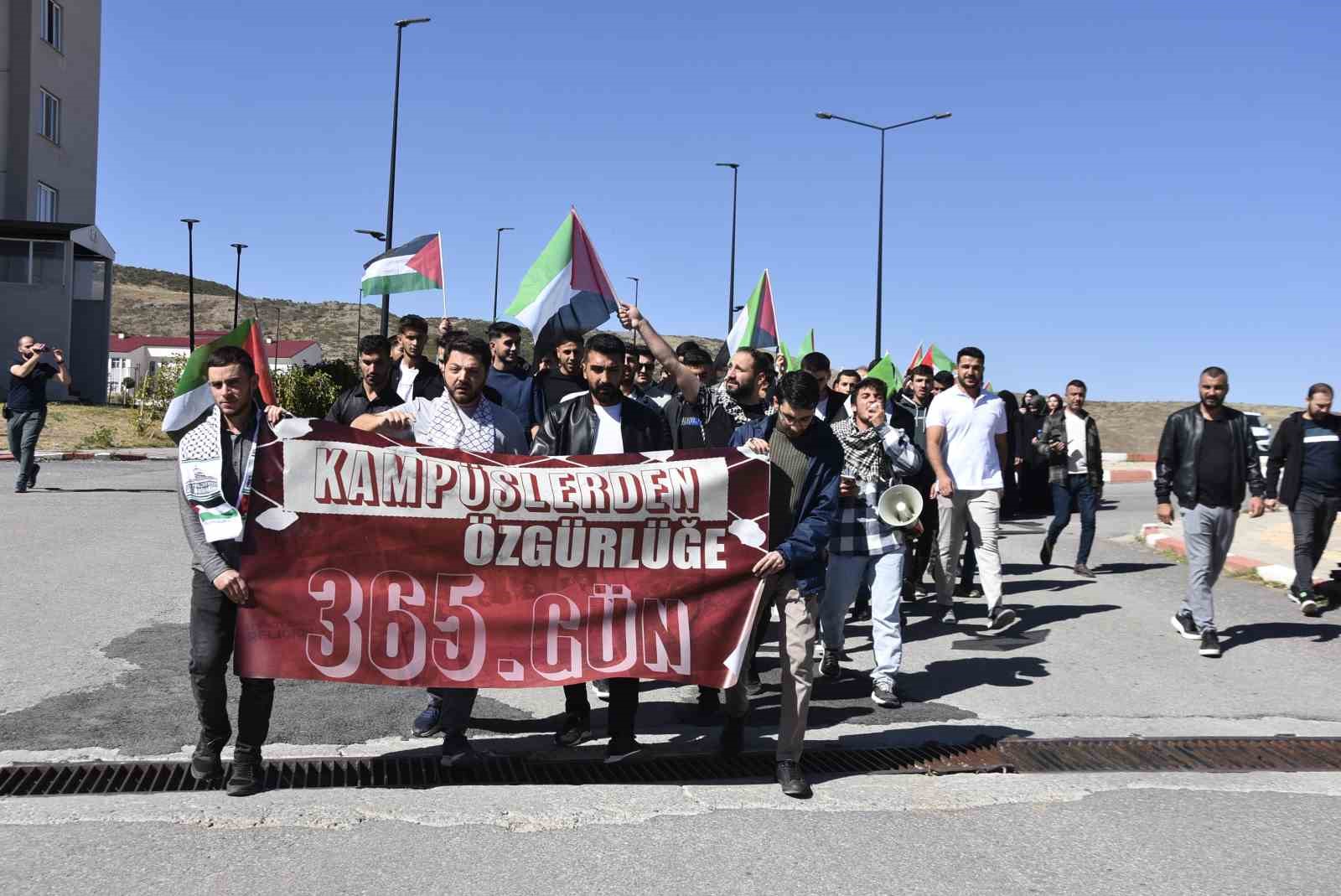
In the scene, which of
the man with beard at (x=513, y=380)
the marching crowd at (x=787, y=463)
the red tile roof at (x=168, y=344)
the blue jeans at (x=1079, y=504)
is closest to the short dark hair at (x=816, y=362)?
the marching crowd at (x=787, y=463)

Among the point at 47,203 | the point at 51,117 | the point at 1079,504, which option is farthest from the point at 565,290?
the point at 51,117

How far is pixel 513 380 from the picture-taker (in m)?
8.30

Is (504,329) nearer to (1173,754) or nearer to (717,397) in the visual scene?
(717,397)

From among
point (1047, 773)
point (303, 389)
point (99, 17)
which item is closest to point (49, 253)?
point (303, 389)

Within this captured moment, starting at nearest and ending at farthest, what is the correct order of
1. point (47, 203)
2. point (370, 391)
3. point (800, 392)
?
point (800, 392) < point (370, 391) < point (47, 203)

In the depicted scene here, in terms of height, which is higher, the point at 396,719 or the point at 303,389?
the point at 303,389

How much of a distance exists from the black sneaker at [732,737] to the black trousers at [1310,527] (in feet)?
22.3

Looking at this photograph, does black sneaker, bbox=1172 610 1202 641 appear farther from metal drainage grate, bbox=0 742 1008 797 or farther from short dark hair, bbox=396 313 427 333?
short dark hair, bbox=396 313 427 333

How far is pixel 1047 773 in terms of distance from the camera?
5750 millimetres

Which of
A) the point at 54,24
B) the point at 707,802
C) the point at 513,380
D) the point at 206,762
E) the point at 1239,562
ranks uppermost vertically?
the point at 54,24

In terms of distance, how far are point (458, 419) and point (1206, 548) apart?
5.85m

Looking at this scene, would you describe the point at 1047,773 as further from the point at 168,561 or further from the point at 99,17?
the point at 99,17

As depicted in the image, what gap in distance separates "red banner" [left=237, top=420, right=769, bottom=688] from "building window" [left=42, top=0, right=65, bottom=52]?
41695 millimetres

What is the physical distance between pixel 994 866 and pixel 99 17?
161ft
